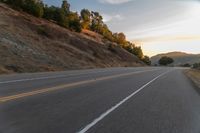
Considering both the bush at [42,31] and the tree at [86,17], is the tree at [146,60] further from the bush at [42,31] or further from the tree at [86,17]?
the bush at [42,31]

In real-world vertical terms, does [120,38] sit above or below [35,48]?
above

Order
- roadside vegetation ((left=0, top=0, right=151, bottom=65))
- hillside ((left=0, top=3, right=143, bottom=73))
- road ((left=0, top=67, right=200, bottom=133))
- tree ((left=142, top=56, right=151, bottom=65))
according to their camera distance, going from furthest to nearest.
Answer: tree ((left=142, top=56, right=151, bottom=65)) → roadside vegetation ((left=0, top=0, right=151, bottom=65)) → hillside ((left=0, top=3, right=143, bottom=73)) → road ((left=0, top=67, right=200, bottom=133))

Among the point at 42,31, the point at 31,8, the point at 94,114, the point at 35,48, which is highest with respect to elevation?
the point at 31,8

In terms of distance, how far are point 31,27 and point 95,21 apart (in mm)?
76148

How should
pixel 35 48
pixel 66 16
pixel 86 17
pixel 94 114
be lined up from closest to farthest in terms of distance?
pixel 94 114 < pixel 35 48 < pixel 66 16 < pixel 86 17

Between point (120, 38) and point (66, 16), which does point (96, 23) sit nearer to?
point (120, 38)

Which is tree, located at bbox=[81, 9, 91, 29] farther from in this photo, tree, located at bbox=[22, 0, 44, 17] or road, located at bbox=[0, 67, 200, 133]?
road, located at bbox=[0, 67, 200, 133]

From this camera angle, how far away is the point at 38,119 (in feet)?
31.4

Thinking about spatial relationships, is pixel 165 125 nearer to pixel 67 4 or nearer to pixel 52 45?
pixel 52 45

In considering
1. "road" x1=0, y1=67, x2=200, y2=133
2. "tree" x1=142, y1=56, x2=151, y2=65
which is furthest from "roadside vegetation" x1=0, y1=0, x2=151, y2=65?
"road" x1=0, y1=67, x2=200, y2=133

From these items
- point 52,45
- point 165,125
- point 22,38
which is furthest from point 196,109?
point 52,45

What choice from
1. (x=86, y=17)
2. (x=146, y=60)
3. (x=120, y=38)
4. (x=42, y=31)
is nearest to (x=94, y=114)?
(x=42, y=31)

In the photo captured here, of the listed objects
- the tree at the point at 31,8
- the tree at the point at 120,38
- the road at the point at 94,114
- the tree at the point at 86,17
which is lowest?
the road at the point at 94,114

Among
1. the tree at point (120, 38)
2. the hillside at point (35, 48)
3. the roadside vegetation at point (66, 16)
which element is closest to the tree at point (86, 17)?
the roadside vegetation at point (66, 16)
